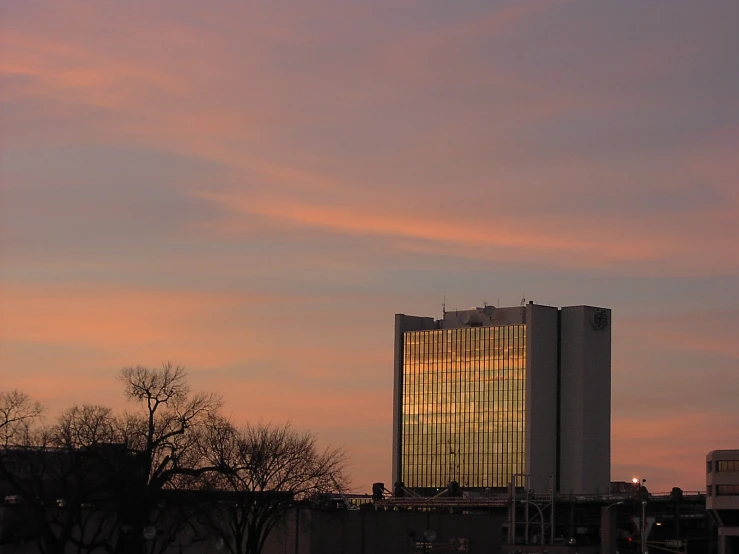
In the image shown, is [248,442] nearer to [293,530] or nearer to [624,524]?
[293,530]

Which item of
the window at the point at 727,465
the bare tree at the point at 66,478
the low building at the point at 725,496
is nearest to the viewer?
the bare tree at the point at 66,478

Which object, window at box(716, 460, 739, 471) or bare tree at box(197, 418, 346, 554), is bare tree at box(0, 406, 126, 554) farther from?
window at box(716, 460, 739, 471)

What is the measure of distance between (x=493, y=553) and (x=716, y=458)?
70120mm

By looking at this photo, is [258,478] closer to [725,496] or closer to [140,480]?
[140,480]

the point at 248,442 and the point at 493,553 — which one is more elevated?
the point at 248,442

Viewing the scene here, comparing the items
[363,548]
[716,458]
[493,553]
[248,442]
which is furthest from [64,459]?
[716,458]

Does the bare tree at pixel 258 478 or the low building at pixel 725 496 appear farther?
the low building at pixel 725 496

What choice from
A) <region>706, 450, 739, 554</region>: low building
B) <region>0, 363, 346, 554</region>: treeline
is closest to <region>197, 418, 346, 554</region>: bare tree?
<region>0, 363, 346, 554</region>: treeline

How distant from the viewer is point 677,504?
198m

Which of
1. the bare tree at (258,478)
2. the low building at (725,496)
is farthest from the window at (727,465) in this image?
the bare tree at (258,478)

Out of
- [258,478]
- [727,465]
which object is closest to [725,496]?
[727,465]

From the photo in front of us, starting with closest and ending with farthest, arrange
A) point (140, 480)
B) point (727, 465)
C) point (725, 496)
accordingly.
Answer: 1. point (140, 480)
2. point (725, 496)
3. point (727, 465)

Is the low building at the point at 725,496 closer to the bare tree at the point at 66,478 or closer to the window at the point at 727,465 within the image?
the window at the point at 727,465

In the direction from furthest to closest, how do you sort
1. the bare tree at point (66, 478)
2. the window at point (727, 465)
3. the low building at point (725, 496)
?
the window at point (727, 465), the low building at point (725, 496), the bare tree at point (66, 478)
